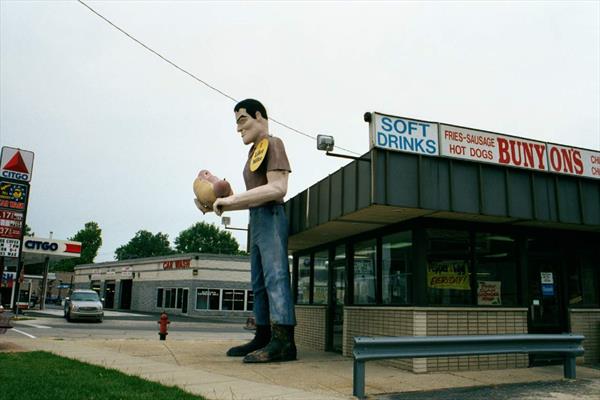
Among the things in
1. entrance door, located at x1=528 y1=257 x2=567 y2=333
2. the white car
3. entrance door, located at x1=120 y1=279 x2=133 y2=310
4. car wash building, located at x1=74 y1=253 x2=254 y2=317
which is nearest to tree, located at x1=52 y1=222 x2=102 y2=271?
entrance door, located at x1=120 y1=279 x2=133 y2=310

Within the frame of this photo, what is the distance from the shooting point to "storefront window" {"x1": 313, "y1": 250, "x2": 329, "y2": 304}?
14.5 m

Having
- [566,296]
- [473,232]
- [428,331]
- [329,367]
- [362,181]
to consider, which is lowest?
[329,367]

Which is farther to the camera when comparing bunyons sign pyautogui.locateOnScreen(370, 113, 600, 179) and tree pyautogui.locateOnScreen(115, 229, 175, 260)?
tree pyautogui.locateOnScreen(115, 229, 175, 260)

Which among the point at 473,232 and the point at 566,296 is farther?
the point at 566,296

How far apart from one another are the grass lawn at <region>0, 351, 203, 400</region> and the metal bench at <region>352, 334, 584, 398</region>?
7.21 feet

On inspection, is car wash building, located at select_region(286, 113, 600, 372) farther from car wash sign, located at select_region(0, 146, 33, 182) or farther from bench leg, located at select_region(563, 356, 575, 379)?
car wash sign, located at select_region(0, 146, 33, 182)

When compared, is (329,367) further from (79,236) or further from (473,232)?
(79,236)

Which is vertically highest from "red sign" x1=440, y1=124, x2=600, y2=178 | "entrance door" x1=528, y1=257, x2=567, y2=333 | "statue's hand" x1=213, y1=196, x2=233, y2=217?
"red sign" x1=440, y1=124, x2=600, y2=178

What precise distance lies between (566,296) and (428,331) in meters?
4.04

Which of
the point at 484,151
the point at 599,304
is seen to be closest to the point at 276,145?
the point at 484,151

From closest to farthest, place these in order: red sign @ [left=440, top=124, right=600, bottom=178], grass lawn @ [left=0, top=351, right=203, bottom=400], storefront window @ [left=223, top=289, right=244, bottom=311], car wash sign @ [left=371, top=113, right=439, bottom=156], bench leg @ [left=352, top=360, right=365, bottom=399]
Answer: grass lawn @ [left=0, top=351, right=203, bottom=400], bench leg @ [left=352, top=360, right=365, bottom=399], car wash sign @ [left=371, top=113, right=439, bottom=156], red sign @ [left=440, top=124, right=600, bottom=178], storefront window @ [left=223, top=289, right=244, bottom=311]

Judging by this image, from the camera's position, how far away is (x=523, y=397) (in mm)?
6918

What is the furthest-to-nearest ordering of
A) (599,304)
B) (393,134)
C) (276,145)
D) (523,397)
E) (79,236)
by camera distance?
(79,236), (599,304), (276,145), (393,134), (523,397)

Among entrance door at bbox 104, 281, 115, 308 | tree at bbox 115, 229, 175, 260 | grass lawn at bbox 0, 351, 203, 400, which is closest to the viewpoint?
grass lawn at bbox 0, 351, 203, 400
